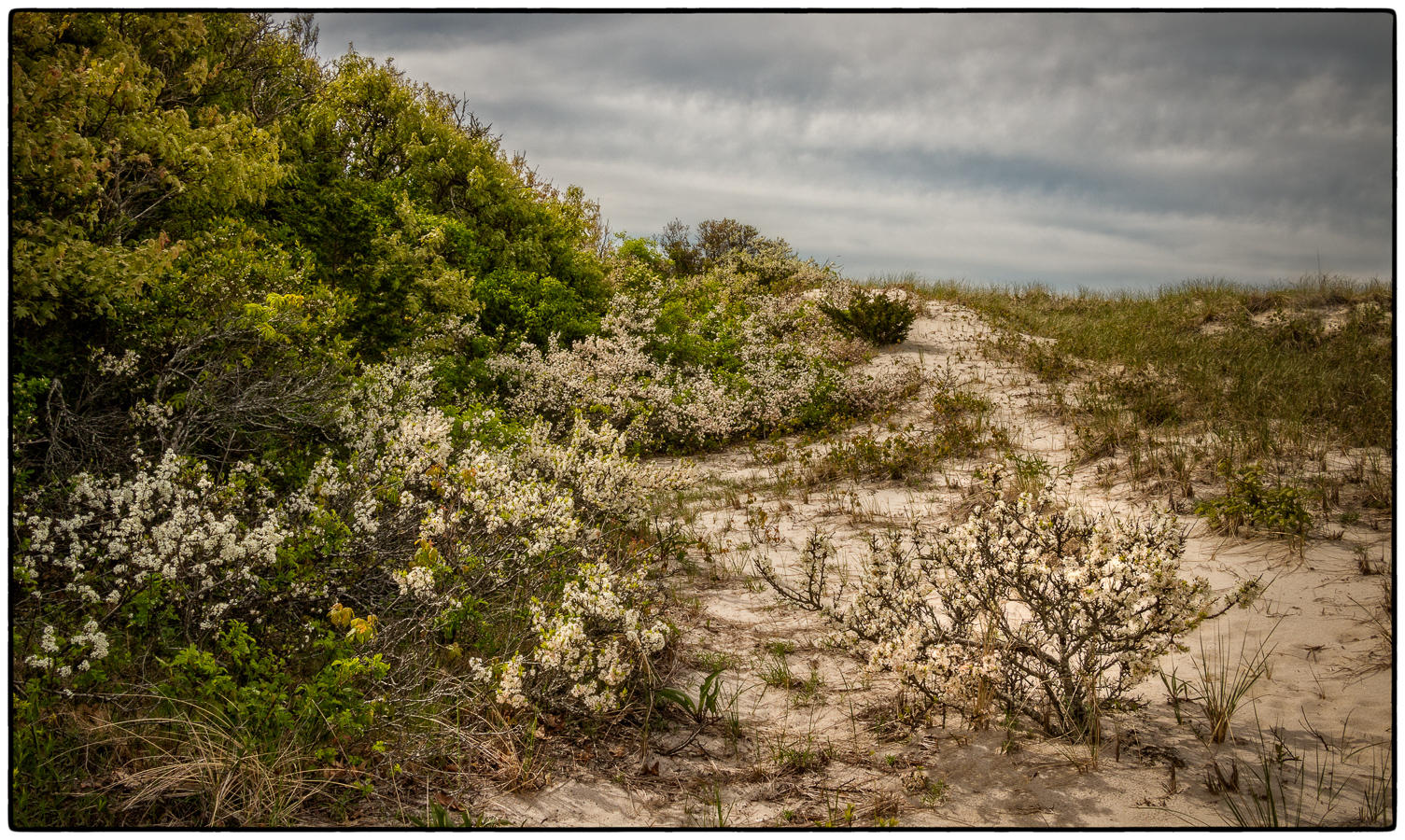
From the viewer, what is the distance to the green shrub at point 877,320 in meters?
16.6

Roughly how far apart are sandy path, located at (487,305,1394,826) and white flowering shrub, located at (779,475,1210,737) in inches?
10.1

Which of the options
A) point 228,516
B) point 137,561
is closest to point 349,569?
point 228,516

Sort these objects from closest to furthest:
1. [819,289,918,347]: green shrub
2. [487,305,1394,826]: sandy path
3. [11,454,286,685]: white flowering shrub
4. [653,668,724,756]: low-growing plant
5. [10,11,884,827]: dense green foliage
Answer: [487,305,1394,826]: sandy path → [10,11,884,827]: dense green foliage → [11,454,286,685]: white flowering shrub → [653,668,724,756]: low-growing plant → [819,289,918,347]: green shrub

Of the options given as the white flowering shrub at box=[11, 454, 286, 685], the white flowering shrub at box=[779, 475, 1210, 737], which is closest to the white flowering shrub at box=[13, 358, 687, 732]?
the white flowering shrub at box=[11, 454, 286, 685]

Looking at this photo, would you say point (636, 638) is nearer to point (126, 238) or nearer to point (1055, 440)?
point (126, 238)

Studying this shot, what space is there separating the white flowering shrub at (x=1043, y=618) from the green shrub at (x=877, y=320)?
1277 centimetres

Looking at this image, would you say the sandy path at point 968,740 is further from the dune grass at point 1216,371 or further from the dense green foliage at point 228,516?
the dune grass at point 1216,371

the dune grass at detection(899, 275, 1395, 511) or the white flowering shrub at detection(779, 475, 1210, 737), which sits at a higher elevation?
the dune grass at detection(899, 275, 1395, 511)

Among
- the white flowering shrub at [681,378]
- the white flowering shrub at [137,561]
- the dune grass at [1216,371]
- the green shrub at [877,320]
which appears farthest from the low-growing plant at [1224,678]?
the green shrub at [877,320]

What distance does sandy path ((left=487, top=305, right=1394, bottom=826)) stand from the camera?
3.31 metres

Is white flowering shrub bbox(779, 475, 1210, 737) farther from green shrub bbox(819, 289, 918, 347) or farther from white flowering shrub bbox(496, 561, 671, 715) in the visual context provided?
green shrub bbox(819, 289, 918, 347)

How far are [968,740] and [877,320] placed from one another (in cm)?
1368

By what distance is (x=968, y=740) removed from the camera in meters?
3.89

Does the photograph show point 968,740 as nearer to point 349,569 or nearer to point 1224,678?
point 1224,678
